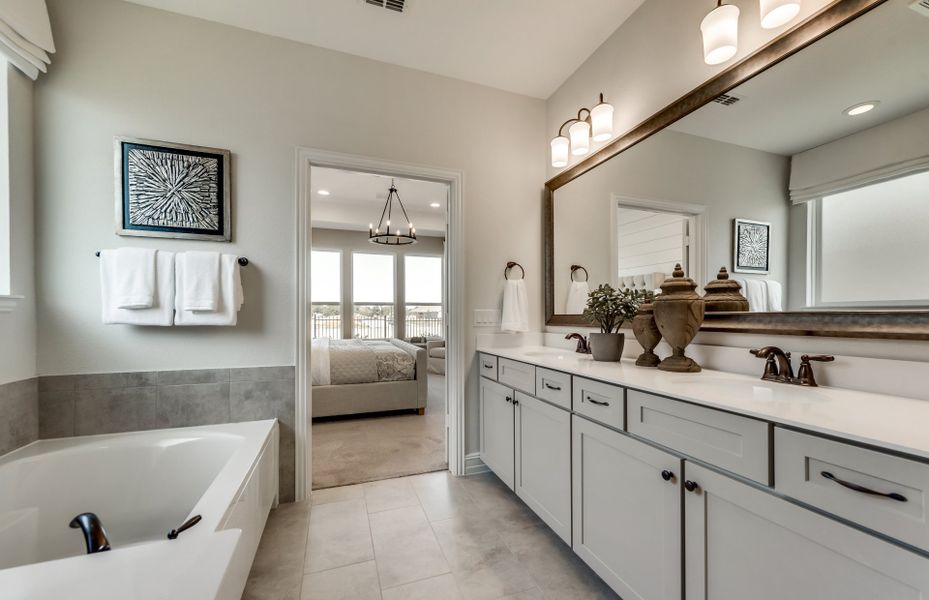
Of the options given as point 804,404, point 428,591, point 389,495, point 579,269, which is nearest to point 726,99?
point 579,269

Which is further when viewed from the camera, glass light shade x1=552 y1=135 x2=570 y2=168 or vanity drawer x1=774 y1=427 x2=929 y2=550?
glass light shade x1=552 y1=135 x2=570 y2=168

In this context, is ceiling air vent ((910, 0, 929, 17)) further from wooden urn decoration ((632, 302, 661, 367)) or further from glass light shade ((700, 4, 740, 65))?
wooden urn decoration ((632, 302, 661, 367))

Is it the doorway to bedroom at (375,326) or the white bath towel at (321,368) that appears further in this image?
the white bath towel at (321,368)

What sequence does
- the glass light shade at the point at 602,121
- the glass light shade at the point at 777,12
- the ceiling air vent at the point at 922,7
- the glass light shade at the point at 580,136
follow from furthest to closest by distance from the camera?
the glass light shade at the point at 580,136, the glass light shade at the point at 602,121, the glass light shade at the point at 777,12, the ceiling air vent at the point at 922,7

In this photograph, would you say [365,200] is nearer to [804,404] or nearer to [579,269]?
[579,269]

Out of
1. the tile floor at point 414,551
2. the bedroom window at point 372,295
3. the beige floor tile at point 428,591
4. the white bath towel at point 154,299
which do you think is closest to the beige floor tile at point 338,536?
the tile floor at point 414,551

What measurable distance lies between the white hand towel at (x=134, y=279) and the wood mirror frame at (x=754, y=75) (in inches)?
105

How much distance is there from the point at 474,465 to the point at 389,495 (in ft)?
2.05

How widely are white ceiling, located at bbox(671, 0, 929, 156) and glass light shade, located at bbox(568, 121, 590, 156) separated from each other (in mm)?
828

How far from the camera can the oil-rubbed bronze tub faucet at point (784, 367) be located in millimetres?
1229

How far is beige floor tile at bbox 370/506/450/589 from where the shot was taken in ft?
5.25

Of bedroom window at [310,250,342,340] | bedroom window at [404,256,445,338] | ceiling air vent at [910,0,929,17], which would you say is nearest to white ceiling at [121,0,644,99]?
ceiling air vent at [910,0,929,17]

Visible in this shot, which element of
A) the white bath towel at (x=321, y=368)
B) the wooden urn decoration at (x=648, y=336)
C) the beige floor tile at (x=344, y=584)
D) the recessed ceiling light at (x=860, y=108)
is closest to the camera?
the recessed ceiling light at (x=860, y=108)

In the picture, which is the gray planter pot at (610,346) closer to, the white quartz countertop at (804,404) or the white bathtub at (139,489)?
the white quartz countertop at (804,404)
